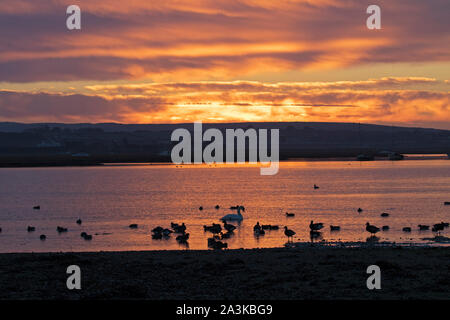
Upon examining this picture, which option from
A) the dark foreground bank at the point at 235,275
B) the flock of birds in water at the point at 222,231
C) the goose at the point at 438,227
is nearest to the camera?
the dark foreground bank at the point at 235,275

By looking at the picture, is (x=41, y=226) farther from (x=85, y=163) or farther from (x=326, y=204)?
(x=85, y=163)

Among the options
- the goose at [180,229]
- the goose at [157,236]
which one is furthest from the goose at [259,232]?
the goose at [157,236]

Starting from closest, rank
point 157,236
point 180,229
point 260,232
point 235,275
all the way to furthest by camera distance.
Result: 1. point 235,275
2. point 157,236
3. point 180,229
4. point 260,232

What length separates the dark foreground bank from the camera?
15578mm

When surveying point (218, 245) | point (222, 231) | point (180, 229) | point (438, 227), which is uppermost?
point (438, 227)

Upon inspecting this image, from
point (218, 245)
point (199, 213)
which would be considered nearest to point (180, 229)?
point (218, 245)

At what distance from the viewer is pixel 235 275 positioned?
1825 cm

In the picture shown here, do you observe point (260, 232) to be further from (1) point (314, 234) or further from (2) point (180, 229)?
(2) point (180, 229)

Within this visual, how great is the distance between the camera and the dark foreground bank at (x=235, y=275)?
613 inches

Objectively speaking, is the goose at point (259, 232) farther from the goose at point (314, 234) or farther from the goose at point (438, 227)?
the goose at point (438, 227)

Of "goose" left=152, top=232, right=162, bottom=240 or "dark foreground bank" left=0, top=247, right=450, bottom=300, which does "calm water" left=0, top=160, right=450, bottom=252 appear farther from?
"dark foreground bank" left=0, top=247, right=450, bottom=300

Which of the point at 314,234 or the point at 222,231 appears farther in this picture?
the point at 222,231

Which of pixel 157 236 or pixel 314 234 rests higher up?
pixel 314 234

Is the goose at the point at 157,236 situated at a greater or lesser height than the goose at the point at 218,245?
greater
